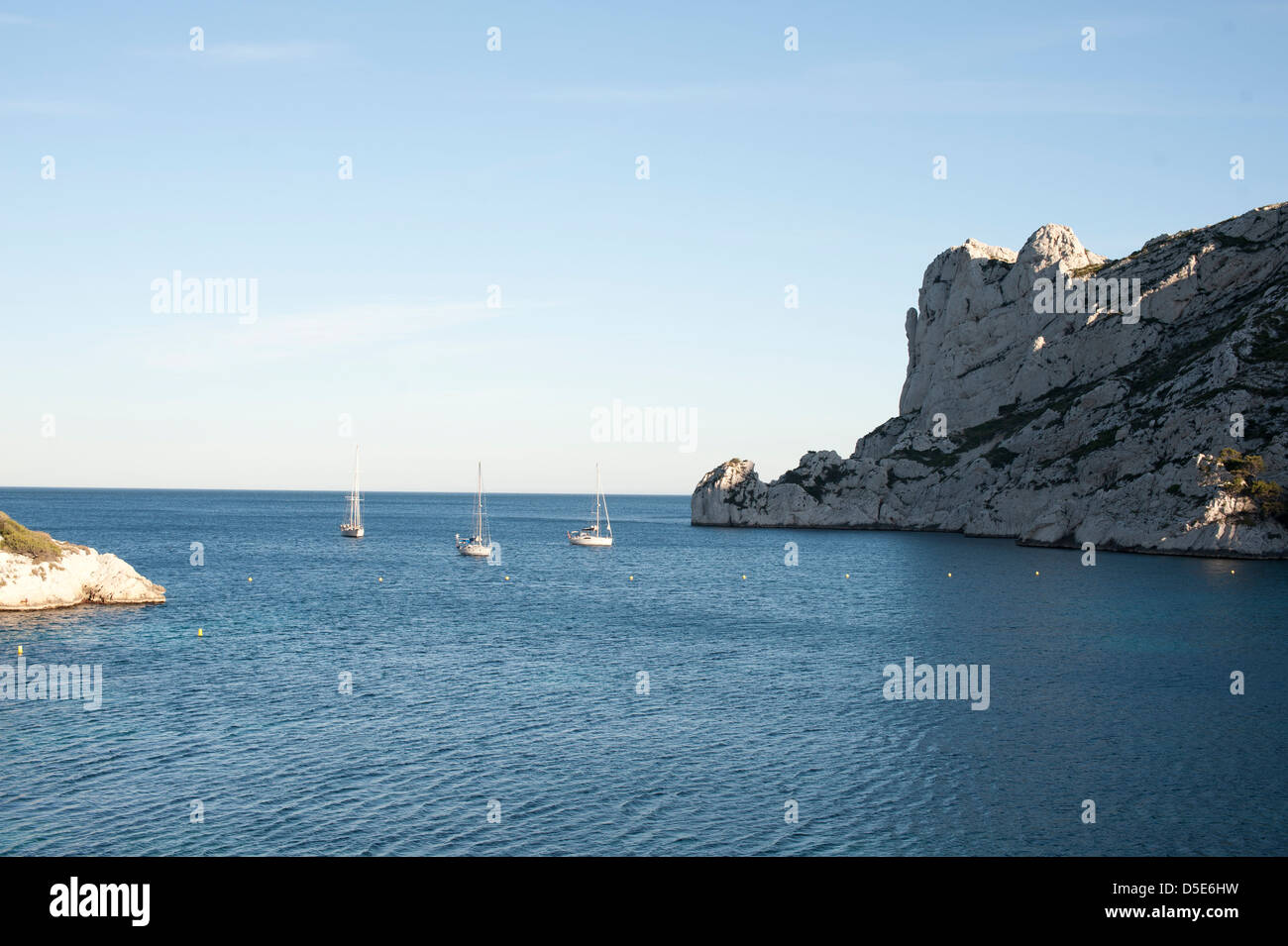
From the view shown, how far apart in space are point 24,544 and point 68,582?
447cm

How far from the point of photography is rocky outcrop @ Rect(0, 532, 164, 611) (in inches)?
3056

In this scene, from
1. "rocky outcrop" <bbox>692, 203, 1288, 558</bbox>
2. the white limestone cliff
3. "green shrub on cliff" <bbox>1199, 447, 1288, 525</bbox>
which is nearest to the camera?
the white limestone cliff

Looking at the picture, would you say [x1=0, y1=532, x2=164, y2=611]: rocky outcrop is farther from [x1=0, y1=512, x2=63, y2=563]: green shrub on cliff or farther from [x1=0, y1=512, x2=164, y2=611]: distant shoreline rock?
[x1=0, y1=512, x2=63, y2=563]: green shrub on cliff

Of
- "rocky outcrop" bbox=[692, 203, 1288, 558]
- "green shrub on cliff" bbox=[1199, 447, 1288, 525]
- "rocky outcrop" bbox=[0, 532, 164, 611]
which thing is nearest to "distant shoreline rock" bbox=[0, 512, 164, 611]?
"rocky outcrop" bbox=[0, 532, 164, 611]

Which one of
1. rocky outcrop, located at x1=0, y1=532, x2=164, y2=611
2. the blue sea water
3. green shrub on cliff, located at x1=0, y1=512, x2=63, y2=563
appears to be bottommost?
the blue sea water

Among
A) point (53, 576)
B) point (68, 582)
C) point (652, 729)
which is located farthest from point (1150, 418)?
point (53, 576)

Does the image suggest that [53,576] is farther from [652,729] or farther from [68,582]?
[652,729]

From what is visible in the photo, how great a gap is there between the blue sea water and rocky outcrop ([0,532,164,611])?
2.27 m

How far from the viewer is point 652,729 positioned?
46.3 m

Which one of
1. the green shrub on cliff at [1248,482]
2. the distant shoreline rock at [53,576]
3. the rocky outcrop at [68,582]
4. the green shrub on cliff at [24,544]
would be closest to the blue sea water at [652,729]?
the rocky outcrop at [68,582]

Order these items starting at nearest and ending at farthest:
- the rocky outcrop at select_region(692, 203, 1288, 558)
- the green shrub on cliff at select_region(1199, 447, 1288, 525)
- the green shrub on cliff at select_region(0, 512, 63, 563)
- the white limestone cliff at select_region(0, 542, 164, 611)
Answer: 1. the white limestone cliff at select_region(0, 542, 164, 611)
2. the green shrub on cliff at select_region(0, 512, 63, 563)
3. the green shrub on cliff at select_region(1199, 447, 1288, 525)
4. the rocky outcrop at select_region(692, 203, 1288, 558)

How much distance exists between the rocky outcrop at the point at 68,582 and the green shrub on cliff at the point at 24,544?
356 mm

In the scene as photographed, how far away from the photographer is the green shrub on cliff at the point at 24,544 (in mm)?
78500
